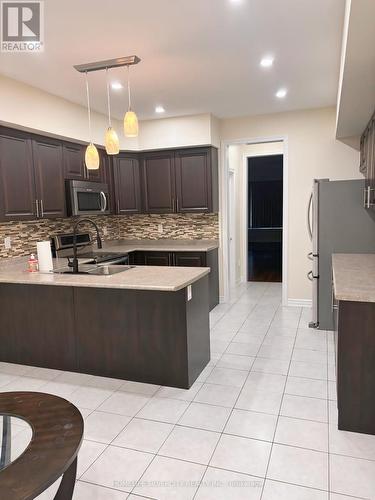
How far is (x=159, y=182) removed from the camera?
5.08 metres

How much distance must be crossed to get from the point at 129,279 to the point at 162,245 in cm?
252

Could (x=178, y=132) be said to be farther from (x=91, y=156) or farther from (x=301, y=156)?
(x=91, y=156)

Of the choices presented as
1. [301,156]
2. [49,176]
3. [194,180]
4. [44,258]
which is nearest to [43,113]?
[49,176]

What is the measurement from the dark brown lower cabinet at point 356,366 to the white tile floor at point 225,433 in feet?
0.31

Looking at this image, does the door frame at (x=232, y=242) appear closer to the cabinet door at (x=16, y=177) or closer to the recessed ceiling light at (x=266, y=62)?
the recessed ceiling light at (x=266, y=62)

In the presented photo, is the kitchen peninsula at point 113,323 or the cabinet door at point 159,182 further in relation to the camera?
the cabinet door at point 159,182

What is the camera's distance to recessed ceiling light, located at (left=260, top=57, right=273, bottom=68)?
3.03 metres

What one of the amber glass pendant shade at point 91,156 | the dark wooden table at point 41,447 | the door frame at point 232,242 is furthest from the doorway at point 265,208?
the dark wooden table at point 41,447

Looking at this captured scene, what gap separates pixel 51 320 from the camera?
3168mm

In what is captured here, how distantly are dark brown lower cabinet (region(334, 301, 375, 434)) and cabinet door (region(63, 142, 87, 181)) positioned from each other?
324cm

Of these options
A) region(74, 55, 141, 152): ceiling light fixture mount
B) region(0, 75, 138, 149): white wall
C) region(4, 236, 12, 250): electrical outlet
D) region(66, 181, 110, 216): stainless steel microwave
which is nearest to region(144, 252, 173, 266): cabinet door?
region(66, 181, 110, 216): stainless steel microwave

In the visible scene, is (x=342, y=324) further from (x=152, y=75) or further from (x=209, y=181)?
(x=209, y=181)

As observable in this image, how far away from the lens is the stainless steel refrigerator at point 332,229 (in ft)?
12.6

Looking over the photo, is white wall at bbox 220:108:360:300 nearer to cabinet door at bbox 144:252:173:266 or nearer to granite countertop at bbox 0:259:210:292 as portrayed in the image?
cabinet door at bbox 144:252:173:266
